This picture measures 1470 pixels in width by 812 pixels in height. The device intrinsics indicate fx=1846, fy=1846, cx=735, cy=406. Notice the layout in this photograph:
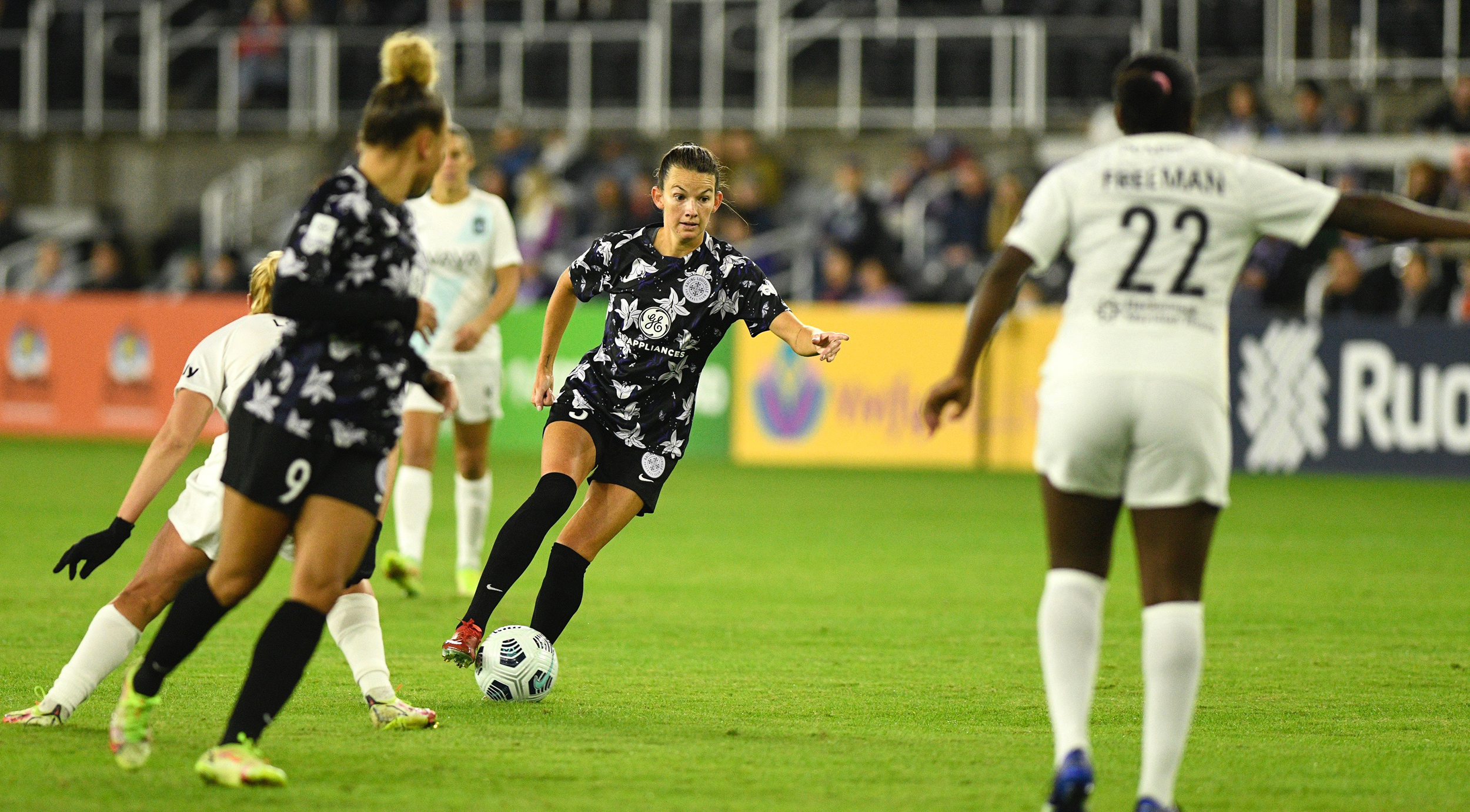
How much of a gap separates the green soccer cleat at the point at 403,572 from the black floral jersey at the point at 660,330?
290 cm

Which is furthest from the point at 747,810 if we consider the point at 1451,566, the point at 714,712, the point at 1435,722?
the point at 1451,566

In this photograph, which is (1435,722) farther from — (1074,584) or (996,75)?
(996,75)

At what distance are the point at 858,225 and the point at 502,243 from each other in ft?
38.4

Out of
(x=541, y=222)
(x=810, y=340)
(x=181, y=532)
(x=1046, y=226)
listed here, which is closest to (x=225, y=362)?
(x=181, y=532)

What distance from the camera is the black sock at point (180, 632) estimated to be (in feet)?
16.6

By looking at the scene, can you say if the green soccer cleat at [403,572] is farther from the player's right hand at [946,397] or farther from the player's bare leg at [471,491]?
the player's right hand at [946,397]

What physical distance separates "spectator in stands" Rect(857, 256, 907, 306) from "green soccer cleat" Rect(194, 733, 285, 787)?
605 inches

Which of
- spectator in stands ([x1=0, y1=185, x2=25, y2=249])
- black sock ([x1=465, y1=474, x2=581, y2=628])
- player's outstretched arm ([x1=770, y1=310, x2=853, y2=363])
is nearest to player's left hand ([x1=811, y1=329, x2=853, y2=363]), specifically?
player's outstretched arm ([x1=770, y1=310, x2=853, y2=363])

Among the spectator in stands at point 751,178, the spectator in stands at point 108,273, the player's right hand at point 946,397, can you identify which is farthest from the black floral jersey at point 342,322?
the spectator in stands at point 108,273

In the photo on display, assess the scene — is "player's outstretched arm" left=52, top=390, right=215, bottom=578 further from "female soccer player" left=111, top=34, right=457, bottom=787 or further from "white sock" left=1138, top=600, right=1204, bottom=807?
"white sock" left=1138, top=600, right=1204, bottom=807

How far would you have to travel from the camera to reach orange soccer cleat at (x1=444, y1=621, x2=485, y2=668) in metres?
6.69

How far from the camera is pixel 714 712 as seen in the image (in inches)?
256

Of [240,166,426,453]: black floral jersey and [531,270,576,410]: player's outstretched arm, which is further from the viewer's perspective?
[531,270,576,410]: player's outstretched arm

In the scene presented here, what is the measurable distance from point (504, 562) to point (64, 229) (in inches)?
862
